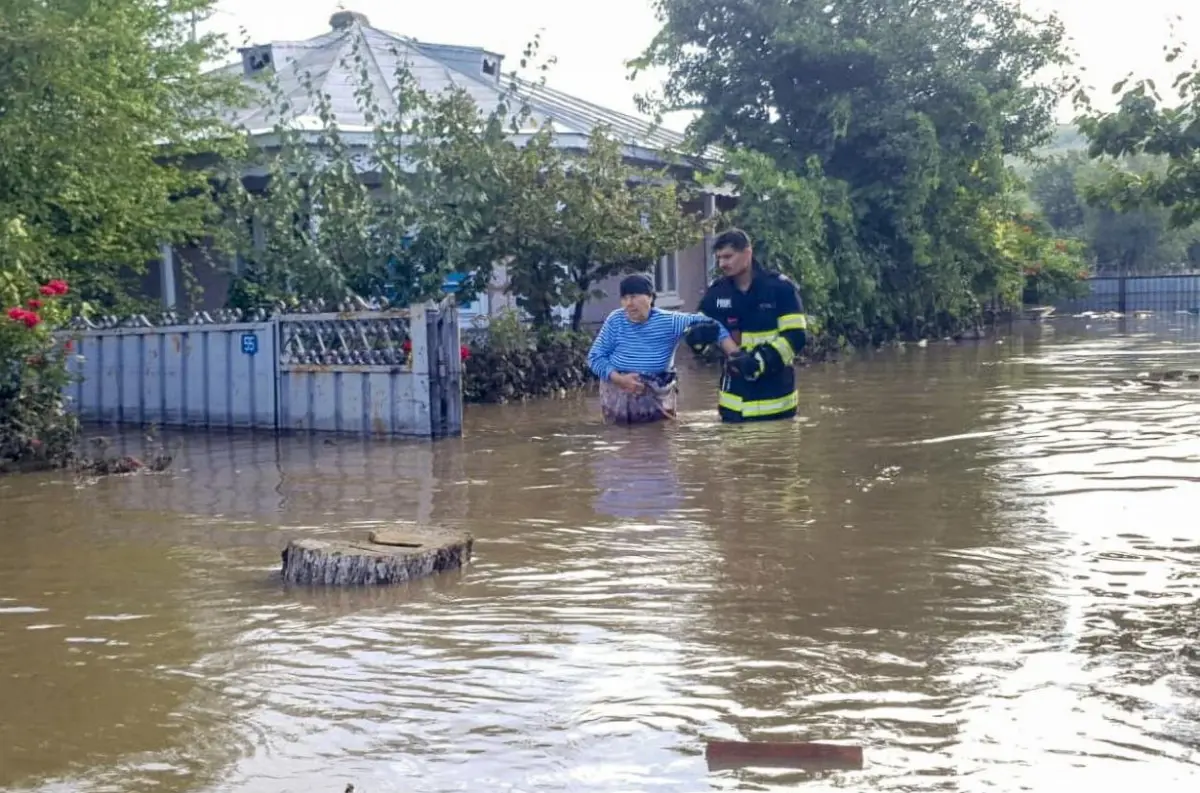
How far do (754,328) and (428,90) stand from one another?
1239 centimetres

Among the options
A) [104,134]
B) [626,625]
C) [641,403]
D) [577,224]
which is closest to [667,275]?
[577,224]

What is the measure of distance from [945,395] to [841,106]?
9421 mm

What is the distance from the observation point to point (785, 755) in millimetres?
4664

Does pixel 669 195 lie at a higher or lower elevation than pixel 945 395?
higher

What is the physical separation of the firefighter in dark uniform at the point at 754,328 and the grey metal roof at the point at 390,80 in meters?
8.64

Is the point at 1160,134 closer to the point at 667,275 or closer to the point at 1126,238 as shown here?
the point at 667,275

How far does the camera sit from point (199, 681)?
5.71 meters

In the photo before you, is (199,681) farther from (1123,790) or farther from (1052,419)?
(1052,419)

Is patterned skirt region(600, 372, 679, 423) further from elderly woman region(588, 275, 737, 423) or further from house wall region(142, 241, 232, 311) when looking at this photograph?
house wall region(142, 241, 232, 311)

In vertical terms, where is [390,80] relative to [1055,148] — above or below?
below

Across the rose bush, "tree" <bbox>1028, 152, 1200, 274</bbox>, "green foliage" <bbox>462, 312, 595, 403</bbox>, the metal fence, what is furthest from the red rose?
"tree" <bbox>1028, 152, 1200, 274</bbox>

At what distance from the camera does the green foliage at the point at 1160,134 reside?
1103 cm

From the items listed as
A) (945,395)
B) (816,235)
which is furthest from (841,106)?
(945,395)

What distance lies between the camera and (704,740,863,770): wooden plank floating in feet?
15.1
